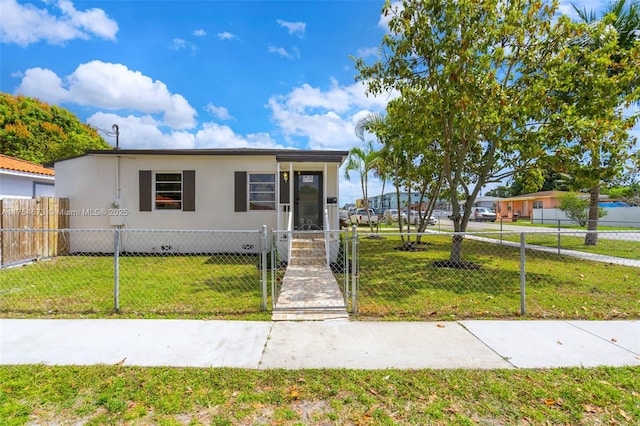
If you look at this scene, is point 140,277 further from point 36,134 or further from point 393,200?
point 393,200

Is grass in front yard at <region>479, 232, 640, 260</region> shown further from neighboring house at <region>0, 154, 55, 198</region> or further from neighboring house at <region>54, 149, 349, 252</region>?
neighboring house at <region>0, 154, 55, 198</region>

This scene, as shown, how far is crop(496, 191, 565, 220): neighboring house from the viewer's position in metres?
37.7

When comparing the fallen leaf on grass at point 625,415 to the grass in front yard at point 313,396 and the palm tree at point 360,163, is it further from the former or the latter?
the palm tree at point 360,163

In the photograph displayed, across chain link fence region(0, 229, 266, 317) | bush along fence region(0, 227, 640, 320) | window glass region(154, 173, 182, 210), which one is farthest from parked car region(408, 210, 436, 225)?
window glass region(154, 173, 182, 210)

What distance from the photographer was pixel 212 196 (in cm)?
1070

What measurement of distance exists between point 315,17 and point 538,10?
6012 mm

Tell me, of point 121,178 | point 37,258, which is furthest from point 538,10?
point 37,258

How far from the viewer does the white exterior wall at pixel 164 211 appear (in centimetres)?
1052

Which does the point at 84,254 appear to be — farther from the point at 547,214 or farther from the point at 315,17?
the point at 547,214

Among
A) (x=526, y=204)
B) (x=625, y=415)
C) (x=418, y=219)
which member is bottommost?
(x=625, y=415)

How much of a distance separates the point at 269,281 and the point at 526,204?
4564 centimetres

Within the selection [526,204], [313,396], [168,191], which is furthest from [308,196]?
[526,204]

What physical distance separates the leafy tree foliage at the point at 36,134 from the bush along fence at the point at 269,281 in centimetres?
1638

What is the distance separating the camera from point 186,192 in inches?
417
